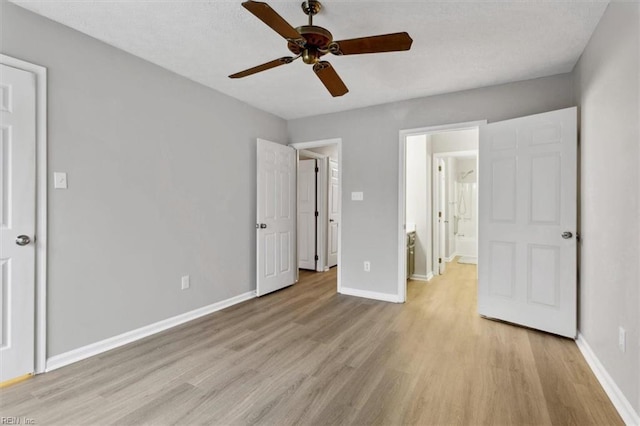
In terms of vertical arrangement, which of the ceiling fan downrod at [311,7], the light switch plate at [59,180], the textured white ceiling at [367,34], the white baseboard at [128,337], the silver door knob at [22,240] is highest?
the textured white ceiling at [367,34]

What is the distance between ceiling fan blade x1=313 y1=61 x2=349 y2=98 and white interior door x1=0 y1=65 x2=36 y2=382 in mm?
1968

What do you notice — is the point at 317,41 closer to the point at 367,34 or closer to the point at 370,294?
the point at 367,34

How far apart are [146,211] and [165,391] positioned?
61.3 inches

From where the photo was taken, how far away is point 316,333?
291cm

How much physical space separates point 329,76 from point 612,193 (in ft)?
6.55

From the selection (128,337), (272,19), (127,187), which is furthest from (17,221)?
(272,19)

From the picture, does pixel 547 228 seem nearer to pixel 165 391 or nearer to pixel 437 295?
pixel 437 295

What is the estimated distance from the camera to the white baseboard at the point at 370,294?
390 cm

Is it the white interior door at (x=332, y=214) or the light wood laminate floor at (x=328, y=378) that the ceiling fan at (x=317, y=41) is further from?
the white interior door at (x=332, y=214)

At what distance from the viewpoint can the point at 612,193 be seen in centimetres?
200

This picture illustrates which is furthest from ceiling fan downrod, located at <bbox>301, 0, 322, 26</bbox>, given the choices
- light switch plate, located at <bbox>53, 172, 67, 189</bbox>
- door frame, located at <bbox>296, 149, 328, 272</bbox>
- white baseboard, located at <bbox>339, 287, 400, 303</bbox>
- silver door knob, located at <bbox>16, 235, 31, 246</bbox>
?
door frame, located at <bbox>296, 149, 328, 272</bbox>

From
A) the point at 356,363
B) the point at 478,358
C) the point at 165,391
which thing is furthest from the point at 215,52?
the point at 478,358

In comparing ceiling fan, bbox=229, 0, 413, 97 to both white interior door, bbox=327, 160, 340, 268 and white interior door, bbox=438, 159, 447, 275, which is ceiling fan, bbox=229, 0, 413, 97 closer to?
white interior door, bbox=327, 160, 340, 268

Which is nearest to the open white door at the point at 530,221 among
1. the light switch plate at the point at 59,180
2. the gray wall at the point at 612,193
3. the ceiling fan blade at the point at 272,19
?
the gray wall at the point at 612,193
